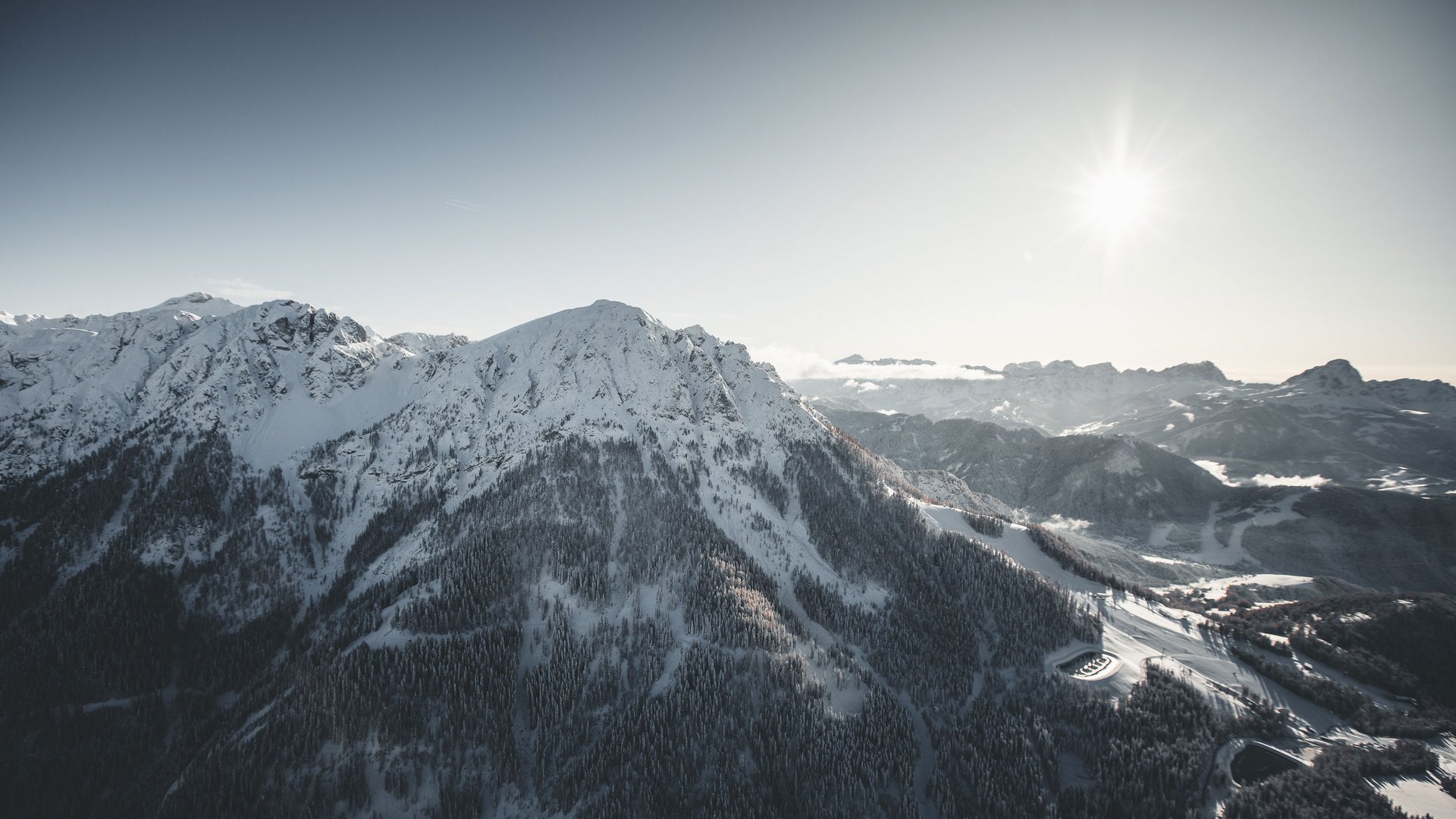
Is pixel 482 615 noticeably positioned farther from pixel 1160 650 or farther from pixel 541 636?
pixel 1160 650

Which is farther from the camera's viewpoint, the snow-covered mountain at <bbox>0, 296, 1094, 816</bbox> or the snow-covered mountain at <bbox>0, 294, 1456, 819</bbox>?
the snow-covered mountain at <bbox>0, 296, 1094, 816</bbox>

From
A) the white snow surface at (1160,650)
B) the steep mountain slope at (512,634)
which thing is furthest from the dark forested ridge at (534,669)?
the white snow surface at (1160,650)

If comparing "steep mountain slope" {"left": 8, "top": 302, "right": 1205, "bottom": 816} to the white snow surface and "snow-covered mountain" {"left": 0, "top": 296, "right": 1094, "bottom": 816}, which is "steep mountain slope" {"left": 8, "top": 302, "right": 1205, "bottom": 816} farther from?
the white snow surface

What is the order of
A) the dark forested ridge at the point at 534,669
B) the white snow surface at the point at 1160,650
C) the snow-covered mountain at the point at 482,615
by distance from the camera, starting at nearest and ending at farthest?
1. the dark forested ridge at the point at 534,669
2. the snow-covered mountain at the point at 482,615
3. the white snow surface at the point at 1160,650

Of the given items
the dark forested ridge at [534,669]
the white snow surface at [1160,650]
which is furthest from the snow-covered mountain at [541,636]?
the white snow surface at [1160,650]

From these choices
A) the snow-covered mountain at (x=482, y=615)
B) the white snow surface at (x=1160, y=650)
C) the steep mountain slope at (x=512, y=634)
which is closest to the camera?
the steep mountain slope at (x=512, y=634)

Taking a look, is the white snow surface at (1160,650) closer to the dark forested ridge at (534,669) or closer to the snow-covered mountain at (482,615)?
the dark forested ridge at (534,669)

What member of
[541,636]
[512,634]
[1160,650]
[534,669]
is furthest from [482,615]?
[1160,650]

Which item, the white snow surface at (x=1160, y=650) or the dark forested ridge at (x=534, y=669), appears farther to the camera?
the white snow surface at (x=1160, y=650)

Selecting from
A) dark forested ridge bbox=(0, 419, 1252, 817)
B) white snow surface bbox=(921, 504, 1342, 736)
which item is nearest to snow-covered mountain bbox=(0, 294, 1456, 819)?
dark forested ridge bbox=(0, 419, 1252, 817)
